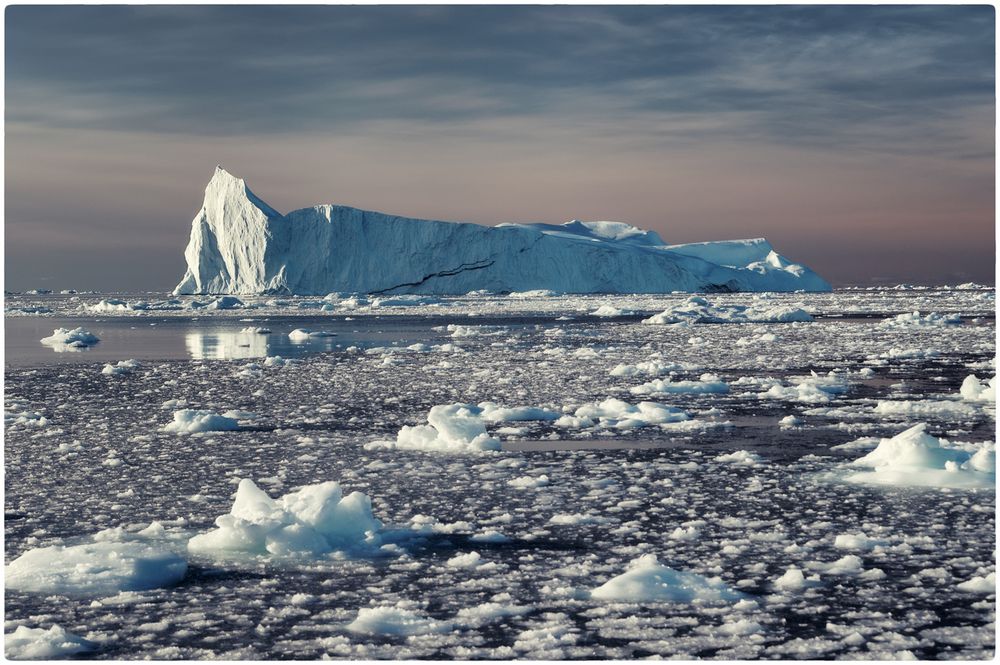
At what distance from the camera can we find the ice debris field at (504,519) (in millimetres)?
4254

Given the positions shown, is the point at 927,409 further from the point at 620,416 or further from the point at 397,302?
the point at 397,302

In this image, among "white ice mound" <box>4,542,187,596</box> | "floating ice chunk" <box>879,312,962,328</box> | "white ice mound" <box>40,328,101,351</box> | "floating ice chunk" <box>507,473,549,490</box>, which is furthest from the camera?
"floating ice chunk" <box>879,312,962,328</box>

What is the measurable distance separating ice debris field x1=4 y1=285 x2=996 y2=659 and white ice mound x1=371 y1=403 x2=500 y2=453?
18 millimetres

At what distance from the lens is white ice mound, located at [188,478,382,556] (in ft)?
17.8

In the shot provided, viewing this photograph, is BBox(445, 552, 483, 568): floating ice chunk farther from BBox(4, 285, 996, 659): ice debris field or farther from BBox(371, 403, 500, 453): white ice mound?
BBox(371, 403, 500, 453): white ice mound

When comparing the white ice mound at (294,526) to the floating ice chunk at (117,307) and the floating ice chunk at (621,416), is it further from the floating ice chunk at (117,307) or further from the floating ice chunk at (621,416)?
the floating ice chunk at (117,307)

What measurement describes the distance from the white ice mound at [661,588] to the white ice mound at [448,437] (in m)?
3.84

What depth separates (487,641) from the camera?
13.5ft

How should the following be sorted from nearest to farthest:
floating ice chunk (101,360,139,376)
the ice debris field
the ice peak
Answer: the ice debris field
floating ice chunk (101,360,139,376)
the ice peak

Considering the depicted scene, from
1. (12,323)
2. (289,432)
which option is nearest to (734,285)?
(12,323)

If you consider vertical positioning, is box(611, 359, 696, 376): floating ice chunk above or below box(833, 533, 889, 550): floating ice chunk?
above

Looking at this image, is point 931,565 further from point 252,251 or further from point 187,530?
point 252,251

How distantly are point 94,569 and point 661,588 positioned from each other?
263 cm

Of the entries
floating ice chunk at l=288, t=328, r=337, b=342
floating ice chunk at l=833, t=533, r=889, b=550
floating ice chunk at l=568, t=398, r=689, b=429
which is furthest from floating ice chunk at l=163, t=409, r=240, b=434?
floating ice chunk at l=288, t=328, r=337, b=342
